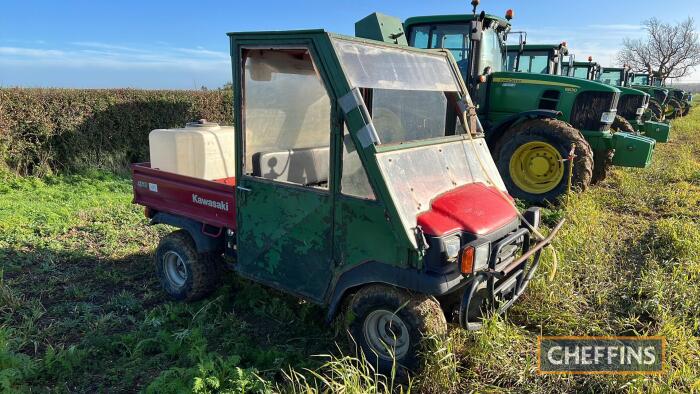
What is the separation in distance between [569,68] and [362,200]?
32.9 ft

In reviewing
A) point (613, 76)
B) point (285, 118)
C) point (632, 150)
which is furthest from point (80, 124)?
point (613, 76)

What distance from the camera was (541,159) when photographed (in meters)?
6.59

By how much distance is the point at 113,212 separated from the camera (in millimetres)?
6309

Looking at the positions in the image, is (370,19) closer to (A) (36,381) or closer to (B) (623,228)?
(B) (623,228)

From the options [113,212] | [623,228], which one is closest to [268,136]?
[113,212]

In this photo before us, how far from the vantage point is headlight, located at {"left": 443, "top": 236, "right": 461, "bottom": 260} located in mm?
2617

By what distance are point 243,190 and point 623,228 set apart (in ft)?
14.8

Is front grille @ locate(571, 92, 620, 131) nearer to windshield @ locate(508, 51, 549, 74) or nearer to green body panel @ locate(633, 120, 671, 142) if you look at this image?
windshield @ locate(508, 51, 549, 74)

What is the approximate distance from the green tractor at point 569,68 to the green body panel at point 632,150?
2.01 m

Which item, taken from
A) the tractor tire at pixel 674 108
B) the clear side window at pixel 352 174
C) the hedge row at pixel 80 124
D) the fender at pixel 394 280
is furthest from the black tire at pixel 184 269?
the tractor tire at pixel 674 108

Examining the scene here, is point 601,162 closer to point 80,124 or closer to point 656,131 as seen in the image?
point 656,131

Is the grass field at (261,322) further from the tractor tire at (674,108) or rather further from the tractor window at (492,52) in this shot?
the tractor tire at (674,108)

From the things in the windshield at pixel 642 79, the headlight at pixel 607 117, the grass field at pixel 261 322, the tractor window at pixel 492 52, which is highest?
the windshield at pixel 642 79

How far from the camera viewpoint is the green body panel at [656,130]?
1034 centimetres
